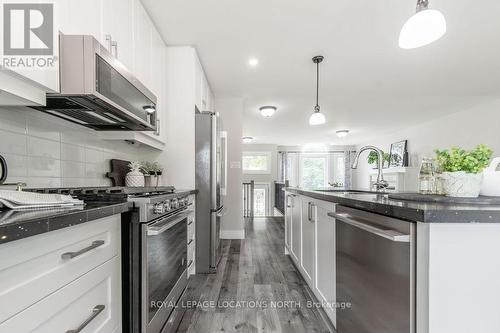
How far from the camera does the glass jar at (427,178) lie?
1.23 m

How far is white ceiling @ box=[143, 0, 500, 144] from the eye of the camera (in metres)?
2.01

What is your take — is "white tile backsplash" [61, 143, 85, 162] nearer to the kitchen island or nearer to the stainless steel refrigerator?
the stainless steel refrigerator

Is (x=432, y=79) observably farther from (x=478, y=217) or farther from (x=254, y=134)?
(x=254, y=134)

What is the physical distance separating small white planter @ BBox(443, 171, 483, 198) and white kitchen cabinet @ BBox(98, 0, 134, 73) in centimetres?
194

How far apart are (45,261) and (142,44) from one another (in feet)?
6.21

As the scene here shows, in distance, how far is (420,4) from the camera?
1199mm

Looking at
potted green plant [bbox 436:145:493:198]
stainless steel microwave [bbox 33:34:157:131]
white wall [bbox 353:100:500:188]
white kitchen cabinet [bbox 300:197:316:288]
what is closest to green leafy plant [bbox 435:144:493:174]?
potted green plant [bbox 436:145:493:198]

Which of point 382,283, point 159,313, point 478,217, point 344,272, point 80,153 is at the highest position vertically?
point 80,153

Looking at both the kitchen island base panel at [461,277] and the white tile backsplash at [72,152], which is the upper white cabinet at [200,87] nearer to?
the white tile backsplash at [72,152]

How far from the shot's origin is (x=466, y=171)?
1060 millimetres

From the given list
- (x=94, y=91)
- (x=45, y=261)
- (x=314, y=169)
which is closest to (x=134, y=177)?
(x=94, y=91)

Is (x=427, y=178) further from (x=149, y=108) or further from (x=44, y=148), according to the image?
(x=44, y=148)

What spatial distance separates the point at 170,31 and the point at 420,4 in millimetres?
2030

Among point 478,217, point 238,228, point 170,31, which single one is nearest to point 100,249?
→ point 478,217
